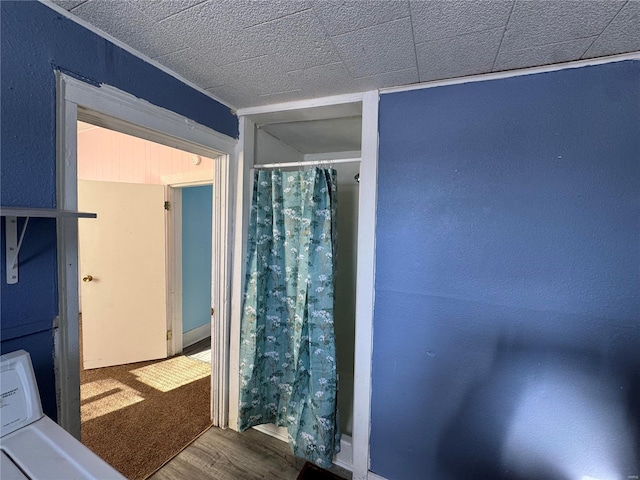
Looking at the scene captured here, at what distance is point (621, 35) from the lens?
3.19 feet

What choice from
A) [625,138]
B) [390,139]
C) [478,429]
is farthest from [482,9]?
[478,429]

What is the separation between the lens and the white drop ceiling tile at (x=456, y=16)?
87 centimetres

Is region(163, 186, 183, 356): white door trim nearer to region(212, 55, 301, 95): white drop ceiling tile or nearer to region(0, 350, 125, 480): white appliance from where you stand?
region(212, 55, 301, 95): white drop ceiling tile

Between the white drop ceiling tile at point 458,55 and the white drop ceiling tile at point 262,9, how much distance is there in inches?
20.3

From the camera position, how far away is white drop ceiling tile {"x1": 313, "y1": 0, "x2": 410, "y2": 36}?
2.89 ft

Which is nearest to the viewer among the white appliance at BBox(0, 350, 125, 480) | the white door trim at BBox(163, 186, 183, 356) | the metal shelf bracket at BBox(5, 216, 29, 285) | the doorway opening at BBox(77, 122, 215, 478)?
the white appliance at BBox(0, 350, 125, 480)

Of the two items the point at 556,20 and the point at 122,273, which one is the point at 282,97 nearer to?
the point at 556,20

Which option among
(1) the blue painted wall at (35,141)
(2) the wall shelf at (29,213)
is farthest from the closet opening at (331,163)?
(2) the wall shelf at (29,213)

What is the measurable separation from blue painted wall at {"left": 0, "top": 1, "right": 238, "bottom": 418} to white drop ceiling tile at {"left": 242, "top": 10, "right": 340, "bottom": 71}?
0.65 meters

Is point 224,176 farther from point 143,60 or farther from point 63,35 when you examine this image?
point 63,35

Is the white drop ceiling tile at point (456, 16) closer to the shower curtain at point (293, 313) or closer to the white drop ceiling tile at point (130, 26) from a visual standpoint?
the shower curtain at point (293, 313)

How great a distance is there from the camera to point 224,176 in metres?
1.77

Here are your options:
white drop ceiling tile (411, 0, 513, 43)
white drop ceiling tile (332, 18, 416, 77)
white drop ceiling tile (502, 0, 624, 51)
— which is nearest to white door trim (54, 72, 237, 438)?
white drop ceiling tile (332, 18, 416, 77)

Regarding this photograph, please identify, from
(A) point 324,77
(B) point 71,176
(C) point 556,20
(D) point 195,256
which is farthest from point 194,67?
(D) point 195,256
